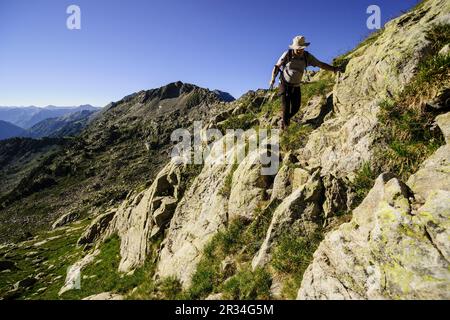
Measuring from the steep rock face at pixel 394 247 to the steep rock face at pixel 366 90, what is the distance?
8.43ft

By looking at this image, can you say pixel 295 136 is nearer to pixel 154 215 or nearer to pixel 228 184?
pixel 228 184

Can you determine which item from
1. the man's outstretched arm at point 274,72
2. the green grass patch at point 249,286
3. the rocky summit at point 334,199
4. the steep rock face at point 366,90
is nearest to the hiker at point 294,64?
the man's outstretched arm at point 274,72

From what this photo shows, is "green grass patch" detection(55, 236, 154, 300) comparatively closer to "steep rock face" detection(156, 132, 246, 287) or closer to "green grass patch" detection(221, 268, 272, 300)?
"steep rock face" detection(156, 132, 246, 287)

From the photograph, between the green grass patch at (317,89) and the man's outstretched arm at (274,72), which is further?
the green grass patch at (317,89)

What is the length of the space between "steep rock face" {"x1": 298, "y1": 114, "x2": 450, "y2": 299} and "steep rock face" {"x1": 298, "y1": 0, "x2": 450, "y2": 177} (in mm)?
2570

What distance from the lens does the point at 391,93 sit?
36.4 ft

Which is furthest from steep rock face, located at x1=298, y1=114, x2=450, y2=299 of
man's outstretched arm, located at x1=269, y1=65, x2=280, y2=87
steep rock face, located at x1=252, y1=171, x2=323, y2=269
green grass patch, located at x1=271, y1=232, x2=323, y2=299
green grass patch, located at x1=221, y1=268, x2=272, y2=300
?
man's outstretched arm, located at x1=269, y1=65, x2=280, y2=87

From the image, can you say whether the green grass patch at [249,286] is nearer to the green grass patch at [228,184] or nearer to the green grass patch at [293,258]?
the green grass patch at [293,258]

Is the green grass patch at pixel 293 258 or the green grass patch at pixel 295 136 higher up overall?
the green grass patch at pixel 295 136

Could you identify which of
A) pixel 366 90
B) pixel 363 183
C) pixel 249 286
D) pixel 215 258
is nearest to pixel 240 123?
pixel 366 90

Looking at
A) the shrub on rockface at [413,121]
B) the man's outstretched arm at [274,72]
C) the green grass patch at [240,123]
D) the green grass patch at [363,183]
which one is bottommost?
the green grass patch at [363,183]

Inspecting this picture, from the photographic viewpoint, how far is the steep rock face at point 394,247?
19.1ft

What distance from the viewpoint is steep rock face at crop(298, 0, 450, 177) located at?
35.7 feet

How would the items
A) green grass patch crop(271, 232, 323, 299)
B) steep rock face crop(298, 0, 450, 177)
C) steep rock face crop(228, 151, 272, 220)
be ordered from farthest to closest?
steep rock face crop(228, 151, 272, 220) < steep rock face crop(298, 0, 450, 177) < green grass patch crop(271, 232, 323, 299)
